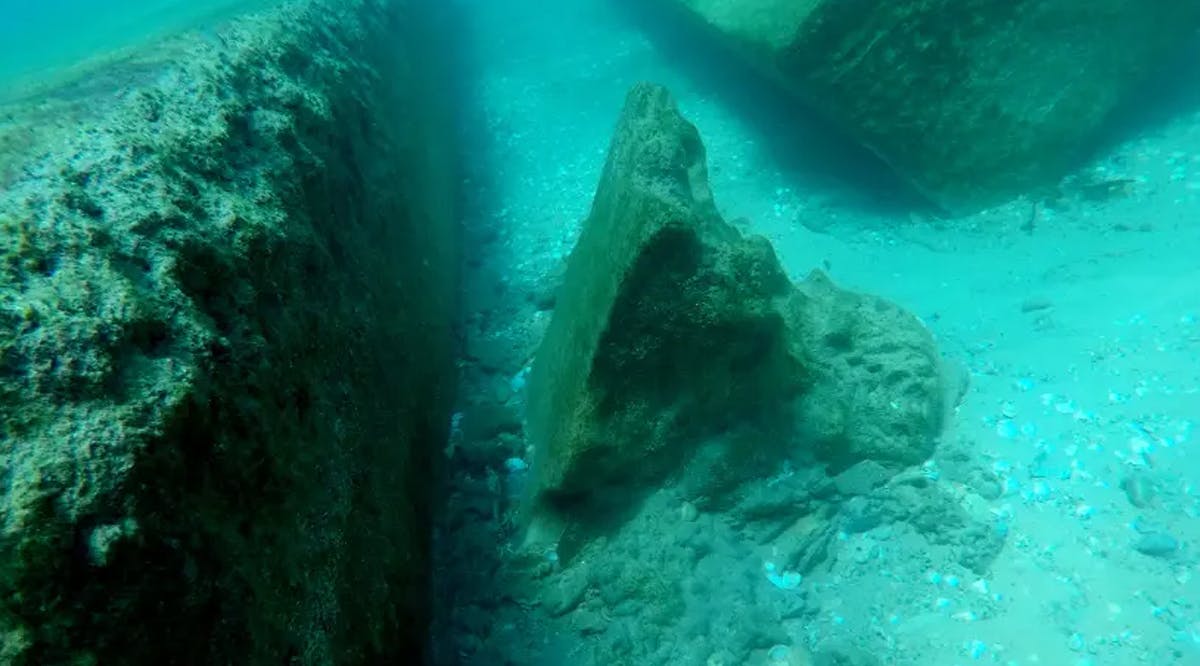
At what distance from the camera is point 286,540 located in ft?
6.20

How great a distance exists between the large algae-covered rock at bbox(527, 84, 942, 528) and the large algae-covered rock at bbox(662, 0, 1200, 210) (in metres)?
2.03

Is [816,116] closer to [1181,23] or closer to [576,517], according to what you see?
[1181,23]

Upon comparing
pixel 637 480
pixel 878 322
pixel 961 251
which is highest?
pixel 961 251

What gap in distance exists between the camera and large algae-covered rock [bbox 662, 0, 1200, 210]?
208 inches

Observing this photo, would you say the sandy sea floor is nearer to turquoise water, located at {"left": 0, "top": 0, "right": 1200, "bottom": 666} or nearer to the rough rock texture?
turquoise water, located at {"left": 0, "top": 0, "right": 1200, "bottom": 666}

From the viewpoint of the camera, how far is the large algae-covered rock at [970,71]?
17.3ft

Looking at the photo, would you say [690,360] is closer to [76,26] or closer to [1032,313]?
[1032,313]

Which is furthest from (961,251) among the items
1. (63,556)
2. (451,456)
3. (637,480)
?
(63,556)

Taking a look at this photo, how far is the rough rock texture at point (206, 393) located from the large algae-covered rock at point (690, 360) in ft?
3.38

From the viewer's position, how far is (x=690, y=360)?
11.5 ft

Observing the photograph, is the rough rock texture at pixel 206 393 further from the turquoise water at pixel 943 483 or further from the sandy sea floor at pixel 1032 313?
the sandy sea floor at pixel 1032 313

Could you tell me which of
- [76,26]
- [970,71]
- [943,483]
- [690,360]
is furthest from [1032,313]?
[76,26]

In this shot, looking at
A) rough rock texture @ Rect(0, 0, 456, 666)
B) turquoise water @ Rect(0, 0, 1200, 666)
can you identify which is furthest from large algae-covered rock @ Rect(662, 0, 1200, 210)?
rough rock texture @ Rect(0, 0, 456, 666)

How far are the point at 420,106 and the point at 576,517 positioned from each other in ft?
16.1
